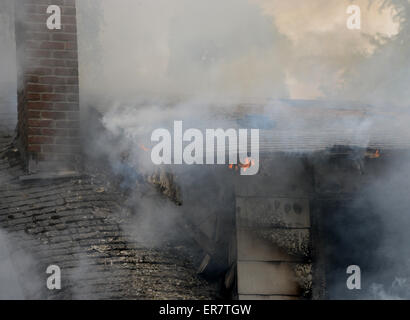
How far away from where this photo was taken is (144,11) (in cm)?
3562

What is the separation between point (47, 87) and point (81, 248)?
6.82 feet

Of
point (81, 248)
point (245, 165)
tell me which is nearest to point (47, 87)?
point (81, 248)

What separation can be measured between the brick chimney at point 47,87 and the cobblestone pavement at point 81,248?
30cm

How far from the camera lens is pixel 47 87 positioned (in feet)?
24.8

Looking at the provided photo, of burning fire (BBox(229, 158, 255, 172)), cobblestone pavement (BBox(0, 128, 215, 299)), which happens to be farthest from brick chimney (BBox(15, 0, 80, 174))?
burning fire (BBox(229, 158, 255, 172))

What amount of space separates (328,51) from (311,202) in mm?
23894

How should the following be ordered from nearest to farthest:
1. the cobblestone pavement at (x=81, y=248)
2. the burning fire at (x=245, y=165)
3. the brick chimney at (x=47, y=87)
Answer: the cobblestone pavement at (x=81, y=248)
the burning fire at (x=245, y=165)
the brick chimney at (x=47, y=87)

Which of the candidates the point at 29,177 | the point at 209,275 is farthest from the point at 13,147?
the point at 209,275

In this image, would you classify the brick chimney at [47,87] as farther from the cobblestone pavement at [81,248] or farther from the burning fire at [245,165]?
the burning fire at [245,165]

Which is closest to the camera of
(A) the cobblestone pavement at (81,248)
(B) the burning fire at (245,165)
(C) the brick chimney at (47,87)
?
(A) the cobblestone pavement at (81,248)

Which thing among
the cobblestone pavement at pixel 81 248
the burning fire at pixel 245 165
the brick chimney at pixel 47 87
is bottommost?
the cobblestone pavement at pixel 81 248

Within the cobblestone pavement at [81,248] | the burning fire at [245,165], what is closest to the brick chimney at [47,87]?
the cobblestone pavement at [81,248]

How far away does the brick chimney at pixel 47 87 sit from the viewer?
749cm

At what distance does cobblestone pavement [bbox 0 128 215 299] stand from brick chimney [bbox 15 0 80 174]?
30 cm
